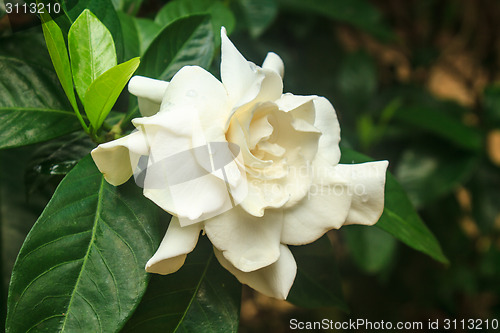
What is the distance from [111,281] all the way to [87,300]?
0.11ft

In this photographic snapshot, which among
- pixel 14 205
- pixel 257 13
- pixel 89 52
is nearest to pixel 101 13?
pixel 89 52

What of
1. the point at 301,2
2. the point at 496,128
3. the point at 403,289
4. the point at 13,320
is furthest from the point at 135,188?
the point at 403,289

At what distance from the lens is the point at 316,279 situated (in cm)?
82

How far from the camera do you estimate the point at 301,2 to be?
1537 millimetres

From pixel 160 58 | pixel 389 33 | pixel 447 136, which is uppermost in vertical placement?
pixel 160 58

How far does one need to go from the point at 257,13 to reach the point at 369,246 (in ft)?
2.73

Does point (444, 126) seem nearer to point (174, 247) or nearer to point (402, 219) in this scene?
point (402, 219)

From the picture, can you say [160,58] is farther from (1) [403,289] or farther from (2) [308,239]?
(1) [403,289]

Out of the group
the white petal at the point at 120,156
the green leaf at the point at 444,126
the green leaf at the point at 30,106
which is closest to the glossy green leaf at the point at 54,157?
the green leaf at the point at 30,106

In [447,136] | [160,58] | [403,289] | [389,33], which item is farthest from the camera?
[403,289]

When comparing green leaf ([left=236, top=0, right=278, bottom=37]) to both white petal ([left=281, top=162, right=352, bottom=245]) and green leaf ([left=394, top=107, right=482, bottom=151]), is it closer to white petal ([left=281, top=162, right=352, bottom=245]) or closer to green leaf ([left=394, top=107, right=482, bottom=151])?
green leaf ([left=394, top=107, right=482, bottom=151])

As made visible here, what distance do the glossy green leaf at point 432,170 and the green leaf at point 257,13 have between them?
2.37ft

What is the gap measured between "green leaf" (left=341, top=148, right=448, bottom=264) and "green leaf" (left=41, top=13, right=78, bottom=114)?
1.41ft

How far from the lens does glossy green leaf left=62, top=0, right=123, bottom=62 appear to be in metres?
0.60
